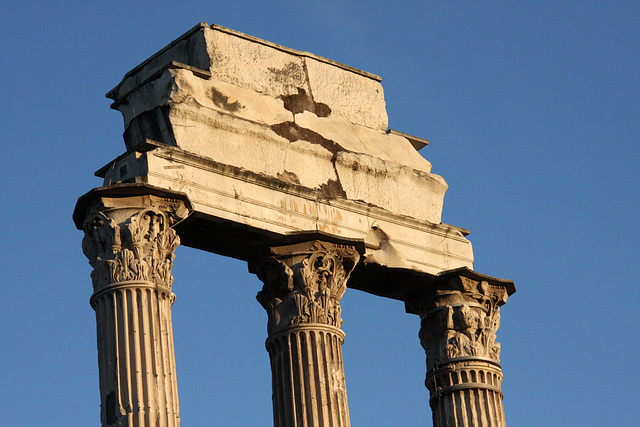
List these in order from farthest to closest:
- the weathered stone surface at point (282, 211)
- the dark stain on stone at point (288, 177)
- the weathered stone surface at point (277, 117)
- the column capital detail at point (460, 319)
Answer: the column capital detail at point (460, 319) → the dark stain on stone at point (288, 177) → the weathered stone surface at point (277, 117) → the weathered stone surface at point (282, 211)

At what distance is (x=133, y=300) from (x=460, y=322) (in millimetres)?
5443

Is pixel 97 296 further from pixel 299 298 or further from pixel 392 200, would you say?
pixel 392 200

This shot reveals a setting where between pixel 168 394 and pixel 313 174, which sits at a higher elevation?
pixel 313 174

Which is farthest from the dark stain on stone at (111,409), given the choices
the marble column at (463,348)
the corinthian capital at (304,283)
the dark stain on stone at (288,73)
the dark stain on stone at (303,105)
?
the marble column at (463,348)

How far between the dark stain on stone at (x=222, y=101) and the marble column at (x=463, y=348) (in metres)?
3.83

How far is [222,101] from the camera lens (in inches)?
782

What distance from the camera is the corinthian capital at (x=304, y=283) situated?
19766 mm

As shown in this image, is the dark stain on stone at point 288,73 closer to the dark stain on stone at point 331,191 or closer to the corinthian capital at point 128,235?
the dark stain on stone at point 331,191

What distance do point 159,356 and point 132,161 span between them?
2532mm

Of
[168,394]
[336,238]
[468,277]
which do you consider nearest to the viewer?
[168,394]

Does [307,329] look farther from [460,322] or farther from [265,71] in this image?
[265,71]

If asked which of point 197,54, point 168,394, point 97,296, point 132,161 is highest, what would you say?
point 197,54

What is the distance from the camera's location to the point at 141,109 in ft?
64.7

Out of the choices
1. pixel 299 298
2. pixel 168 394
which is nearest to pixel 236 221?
pixel 299 298
